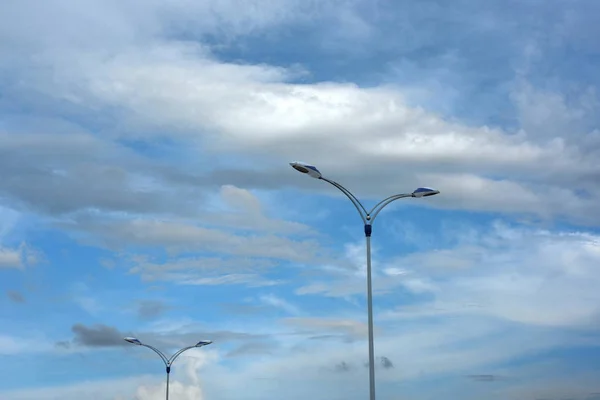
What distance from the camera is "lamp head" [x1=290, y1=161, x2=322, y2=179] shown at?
30078 mm

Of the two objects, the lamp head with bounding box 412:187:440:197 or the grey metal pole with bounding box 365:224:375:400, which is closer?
the grey metal pole with bounding box 365:224:375:400

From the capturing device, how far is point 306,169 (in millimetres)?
30297

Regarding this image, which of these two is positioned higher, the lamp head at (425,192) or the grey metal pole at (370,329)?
the lamp head at (425,192)

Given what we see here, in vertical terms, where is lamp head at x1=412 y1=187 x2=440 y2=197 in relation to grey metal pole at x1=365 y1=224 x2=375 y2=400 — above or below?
above

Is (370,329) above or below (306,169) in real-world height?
below

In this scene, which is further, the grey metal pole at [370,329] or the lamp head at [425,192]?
the lamp head at [425,192]

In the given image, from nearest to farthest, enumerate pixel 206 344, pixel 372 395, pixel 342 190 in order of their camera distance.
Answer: pixel 372 395 < pixel 342 190 < pixel 206 344

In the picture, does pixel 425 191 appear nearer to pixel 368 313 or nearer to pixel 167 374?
pixel 368 313

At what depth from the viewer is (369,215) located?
33.1 meters

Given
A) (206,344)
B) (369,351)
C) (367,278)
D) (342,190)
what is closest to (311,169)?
(342,190)

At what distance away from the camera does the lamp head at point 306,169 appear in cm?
3008

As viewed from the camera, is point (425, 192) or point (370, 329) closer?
point (370, 329)

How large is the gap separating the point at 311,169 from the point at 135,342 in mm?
37005

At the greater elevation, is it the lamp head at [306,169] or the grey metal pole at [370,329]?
the lamp head at [306,169]
